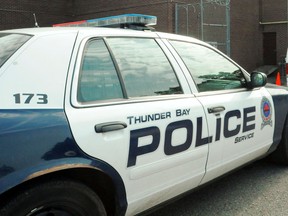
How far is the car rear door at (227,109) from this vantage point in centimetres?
337

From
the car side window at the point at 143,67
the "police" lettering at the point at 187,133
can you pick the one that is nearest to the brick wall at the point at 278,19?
the "police" lettering at the point at 187,133

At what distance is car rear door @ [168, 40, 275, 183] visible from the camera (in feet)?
11.1

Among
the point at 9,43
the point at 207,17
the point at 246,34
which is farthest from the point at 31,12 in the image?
the point at 9,43

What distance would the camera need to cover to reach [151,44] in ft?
10.5

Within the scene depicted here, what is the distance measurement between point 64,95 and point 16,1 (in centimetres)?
1692

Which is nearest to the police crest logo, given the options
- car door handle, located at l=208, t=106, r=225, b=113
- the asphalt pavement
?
the asphalt pavement

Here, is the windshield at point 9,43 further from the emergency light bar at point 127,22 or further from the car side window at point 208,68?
the car side window at point 208,68

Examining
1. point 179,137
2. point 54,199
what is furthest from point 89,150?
point 179,137

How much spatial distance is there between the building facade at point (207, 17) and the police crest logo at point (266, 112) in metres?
10.4

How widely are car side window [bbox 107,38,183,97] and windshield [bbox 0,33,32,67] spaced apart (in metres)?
0.61

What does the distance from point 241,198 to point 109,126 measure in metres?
2.06

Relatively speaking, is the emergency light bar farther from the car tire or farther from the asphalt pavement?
the asphalt pavement

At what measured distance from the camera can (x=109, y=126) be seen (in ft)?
8.16

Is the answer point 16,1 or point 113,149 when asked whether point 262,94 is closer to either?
point 113,149
